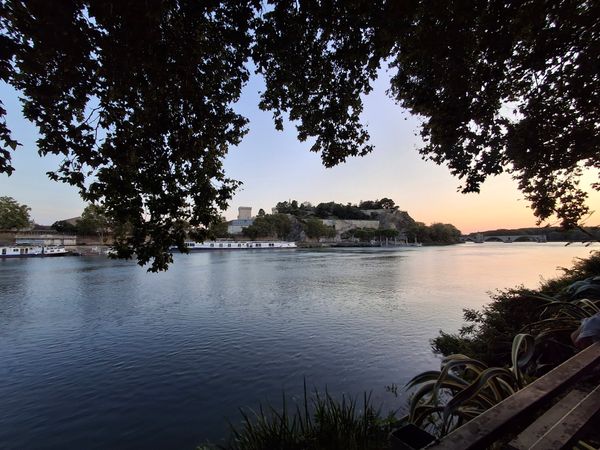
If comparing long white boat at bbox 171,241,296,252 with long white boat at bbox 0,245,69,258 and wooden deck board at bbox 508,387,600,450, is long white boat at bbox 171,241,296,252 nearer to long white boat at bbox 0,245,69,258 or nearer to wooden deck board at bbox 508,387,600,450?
long white boat at bbox 0,245,69,258

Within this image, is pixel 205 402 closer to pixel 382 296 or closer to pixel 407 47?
pixel 407 47

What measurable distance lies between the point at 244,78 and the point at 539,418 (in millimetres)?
6627

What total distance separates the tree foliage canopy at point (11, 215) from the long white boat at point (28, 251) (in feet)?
76.3

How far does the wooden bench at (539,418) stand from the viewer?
168cm

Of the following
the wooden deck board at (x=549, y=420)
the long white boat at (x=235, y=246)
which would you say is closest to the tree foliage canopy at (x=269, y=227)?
the long white boat at (x=235, y=246)

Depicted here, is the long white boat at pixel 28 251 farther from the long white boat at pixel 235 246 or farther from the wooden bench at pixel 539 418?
the wooden bench at pixel 539 418

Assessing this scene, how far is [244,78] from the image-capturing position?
652 centimetres

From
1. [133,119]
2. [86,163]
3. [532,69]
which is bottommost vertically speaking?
[86,163]

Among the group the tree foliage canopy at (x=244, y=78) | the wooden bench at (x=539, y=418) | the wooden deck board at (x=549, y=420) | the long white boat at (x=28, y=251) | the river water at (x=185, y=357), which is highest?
the tree foliage canopy at (x=244, y=78)

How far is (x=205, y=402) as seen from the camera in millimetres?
7840

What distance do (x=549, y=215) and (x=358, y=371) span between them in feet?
29.8

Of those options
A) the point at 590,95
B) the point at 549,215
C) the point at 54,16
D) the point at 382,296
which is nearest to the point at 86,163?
the point at 54,16

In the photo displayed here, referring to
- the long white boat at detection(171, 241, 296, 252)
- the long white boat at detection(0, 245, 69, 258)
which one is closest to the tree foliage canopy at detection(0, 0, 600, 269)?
the long white boat at detection(0, 245, 69, 258)

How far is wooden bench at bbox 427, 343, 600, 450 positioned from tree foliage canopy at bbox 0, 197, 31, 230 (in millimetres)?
124362
